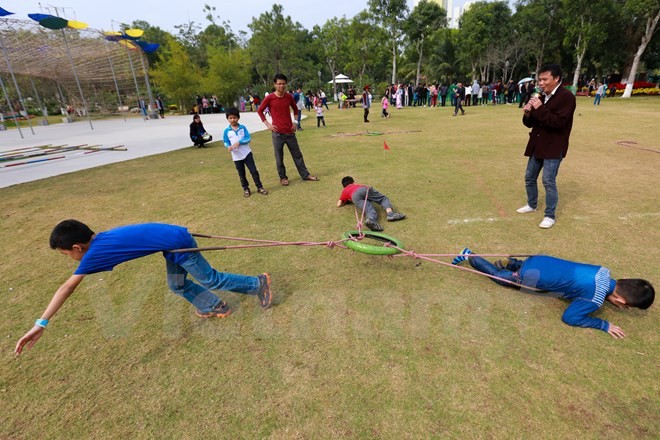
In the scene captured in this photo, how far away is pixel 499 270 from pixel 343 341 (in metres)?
1.88

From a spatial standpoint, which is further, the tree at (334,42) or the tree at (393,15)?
the tree at (334,42)

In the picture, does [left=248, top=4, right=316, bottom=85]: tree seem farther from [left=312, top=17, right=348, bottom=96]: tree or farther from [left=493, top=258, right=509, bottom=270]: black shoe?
[left=493, top=258, right=509, bottom=270]: black shoe

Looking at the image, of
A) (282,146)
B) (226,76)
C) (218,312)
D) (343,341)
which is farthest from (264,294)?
(226,76)

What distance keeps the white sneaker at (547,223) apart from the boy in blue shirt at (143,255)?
3.74 meters

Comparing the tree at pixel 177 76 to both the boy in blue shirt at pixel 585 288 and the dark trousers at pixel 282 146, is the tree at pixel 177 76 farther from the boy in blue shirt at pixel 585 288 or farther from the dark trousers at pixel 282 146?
the boy in blue shirt at pixel 585 288

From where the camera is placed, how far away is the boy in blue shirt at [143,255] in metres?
2.38

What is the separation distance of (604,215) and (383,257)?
11.2 feet

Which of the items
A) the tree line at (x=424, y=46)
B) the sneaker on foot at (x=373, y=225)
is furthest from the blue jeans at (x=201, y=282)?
the tree line at (x=424, y=46)

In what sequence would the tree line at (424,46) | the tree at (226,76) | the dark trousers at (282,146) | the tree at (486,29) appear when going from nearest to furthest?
the dark trousers at (282,146) < the tree line at (424,46) < the tree at (226,76) < the tree at (486,29)

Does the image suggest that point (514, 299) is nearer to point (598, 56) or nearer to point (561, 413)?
point (561, 413)

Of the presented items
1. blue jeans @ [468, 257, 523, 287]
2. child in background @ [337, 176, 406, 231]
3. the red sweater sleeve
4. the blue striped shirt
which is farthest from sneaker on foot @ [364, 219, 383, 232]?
the red sweater sleeve

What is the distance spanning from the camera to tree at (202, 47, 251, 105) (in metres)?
33.5

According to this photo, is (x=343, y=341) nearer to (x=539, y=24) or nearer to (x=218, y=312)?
(x=218, y=312)

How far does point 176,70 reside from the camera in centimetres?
3083
